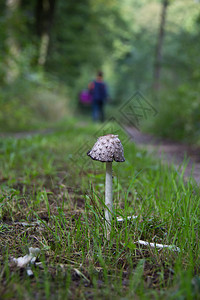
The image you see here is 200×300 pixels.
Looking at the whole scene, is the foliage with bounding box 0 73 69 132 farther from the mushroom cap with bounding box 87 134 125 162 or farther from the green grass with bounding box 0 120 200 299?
the mushroom cap with bounding box 87 134 125 162

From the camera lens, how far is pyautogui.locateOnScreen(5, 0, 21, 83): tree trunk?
7520mm

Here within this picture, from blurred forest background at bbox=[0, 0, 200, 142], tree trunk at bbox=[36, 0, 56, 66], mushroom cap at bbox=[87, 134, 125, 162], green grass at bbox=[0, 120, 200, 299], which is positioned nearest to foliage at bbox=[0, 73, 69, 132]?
blurred forest background at bbox=[0, 0, 200, 142]

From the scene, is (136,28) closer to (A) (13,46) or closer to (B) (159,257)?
(A) (13,46)

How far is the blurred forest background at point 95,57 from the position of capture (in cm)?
663

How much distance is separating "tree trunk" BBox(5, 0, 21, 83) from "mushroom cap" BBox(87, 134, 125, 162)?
21.7 feet

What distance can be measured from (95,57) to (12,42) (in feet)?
41.7

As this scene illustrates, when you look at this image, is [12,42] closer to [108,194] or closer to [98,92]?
[98,92]

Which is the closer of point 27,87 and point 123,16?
point 27,87

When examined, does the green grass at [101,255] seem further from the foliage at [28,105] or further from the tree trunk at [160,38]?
the tree trunk at [160,38]

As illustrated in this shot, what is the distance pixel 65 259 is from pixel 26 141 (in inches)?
132

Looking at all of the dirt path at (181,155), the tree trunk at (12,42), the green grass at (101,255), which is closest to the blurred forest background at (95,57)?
the tree trunk at (12,42)

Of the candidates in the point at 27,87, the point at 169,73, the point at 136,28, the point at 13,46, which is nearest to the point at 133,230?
the point at 27,87

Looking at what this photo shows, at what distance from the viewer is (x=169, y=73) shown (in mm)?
18328

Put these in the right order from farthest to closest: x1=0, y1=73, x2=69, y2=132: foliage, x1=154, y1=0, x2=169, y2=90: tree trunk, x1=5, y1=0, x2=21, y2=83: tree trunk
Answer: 1. x1=154, y1=0, x2=169, y2=90: tree trunk
2. x1=5, y1=0, x2=21, y2=83: tree trunk
3. x1=0, y1=73, x2=69, y2=132: foliage
